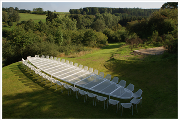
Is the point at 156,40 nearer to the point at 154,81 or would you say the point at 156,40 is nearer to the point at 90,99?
the point at 154,81

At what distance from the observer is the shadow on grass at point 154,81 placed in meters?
7.35

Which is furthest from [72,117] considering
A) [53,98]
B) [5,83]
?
[5,83]

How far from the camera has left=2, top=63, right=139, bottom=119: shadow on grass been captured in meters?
7.12

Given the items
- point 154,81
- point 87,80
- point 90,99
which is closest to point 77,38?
point 87,80

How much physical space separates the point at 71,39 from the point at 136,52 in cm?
1504

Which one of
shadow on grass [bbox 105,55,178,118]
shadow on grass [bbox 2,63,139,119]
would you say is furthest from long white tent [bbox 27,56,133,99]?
shadow on grass [bbox 105,55,178,118]

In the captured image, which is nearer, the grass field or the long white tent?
the grass field

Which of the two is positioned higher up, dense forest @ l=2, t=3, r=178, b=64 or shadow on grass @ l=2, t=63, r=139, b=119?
dense forest @ l=2, t=3, r=178, b=64

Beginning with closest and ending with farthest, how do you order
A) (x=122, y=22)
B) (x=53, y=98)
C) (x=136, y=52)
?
(x=53, y=98) → (x=136, y=52) → (x=122, y=22)

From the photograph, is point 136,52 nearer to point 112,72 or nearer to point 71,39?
point 112,72

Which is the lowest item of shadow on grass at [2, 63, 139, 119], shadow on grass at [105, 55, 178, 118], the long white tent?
shadow on grass at [2, 63, 139, 119]

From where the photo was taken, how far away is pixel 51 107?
7.91 meters

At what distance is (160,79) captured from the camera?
1090cm

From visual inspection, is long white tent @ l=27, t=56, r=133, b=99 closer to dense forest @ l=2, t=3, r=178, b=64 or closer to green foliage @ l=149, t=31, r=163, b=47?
dense forest @ l=2, t=3, r=178, b=64
